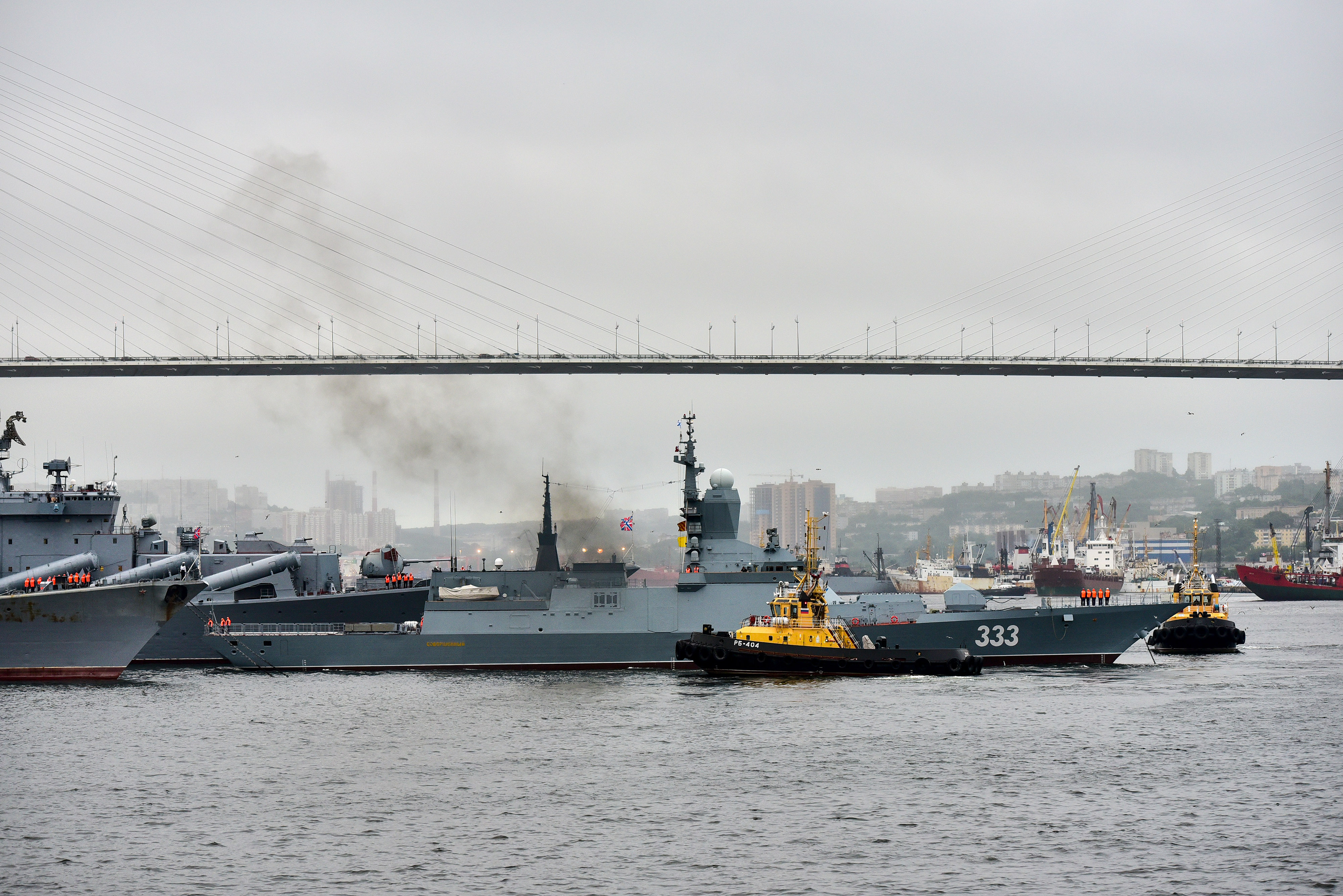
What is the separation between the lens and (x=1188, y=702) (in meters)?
32.2

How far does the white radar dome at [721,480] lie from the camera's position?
44.1 m

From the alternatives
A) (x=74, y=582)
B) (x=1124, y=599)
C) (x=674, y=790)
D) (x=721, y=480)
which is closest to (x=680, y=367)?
(x=721, y=480)

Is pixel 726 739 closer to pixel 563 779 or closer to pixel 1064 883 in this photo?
pixel 563 779

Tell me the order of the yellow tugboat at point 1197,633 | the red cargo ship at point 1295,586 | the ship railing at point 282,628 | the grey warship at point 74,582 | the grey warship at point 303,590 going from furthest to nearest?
the red cargo ship at point 1295,586 < the yellow tugboat at point 1197,633 < the ship railing at point 282,628 < the grey warship at point 303,590 < the grey warship at point 74,582

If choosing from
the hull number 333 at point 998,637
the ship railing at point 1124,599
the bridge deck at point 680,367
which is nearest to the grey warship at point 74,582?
the bridge deck at point 680,367

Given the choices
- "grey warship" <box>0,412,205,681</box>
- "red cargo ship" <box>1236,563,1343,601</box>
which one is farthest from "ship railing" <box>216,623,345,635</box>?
"red cargo ship" <box>1236,563,1343,601</box>

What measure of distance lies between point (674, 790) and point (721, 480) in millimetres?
23159

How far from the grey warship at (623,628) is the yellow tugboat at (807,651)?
1775mm

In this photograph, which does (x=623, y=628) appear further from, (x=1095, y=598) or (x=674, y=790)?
(x=674, y=790)

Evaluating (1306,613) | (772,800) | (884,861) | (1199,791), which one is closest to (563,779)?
(772,800)

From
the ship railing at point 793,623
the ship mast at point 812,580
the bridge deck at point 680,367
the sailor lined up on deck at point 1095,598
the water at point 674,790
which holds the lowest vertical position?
the water at point 674,790

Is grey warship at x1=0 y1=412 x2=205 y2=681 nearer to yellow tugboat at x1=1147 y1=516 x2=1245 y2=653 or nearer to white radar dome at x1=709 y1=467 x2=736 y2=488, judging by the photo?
white radar dome at x1=709 y1=467 x2=736 y2=488

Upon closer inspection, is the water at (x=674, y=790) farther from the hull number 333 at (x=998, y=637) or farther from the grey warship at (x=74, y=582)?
the hull number 333 at (x=998, y=637)

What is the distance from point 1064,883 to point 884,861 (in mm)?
2365
